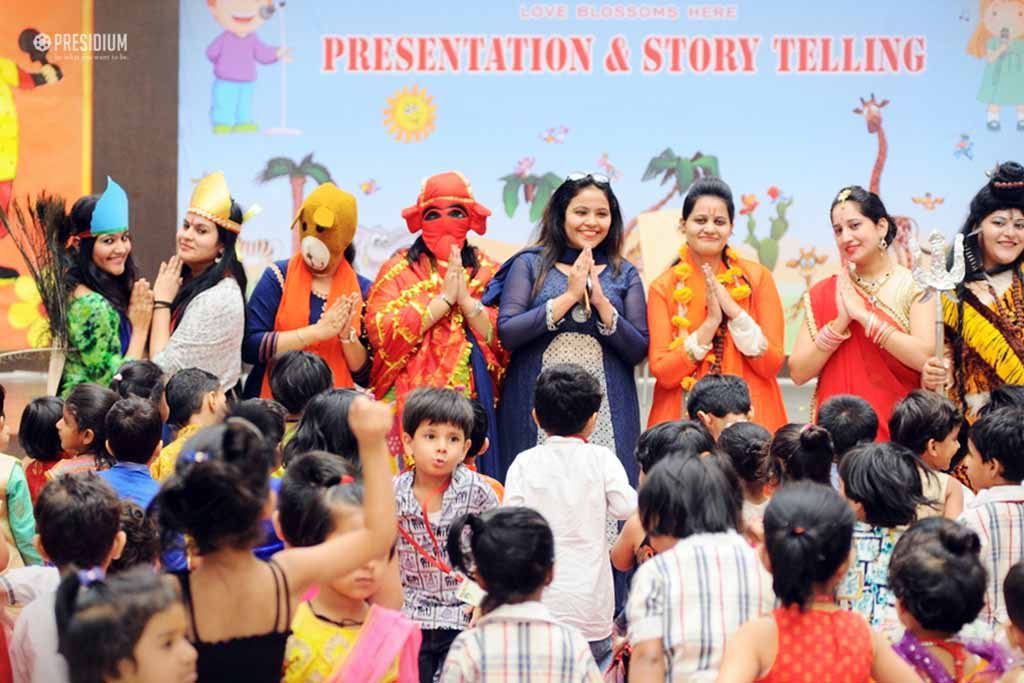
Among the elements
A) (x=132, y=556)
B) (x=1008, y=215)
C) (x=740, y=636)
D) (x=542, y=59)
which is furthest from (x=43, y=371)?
(x=740, y=636)

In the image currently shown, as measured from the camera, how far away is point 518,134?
6.76m

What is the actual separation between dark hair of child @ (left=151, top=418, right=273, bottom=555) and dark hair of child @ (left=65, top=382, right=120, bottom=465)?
166cm

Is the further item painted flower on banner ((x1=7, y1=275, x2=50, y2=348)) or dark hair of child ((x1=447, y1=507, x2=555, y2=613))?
painted flower on banner ((x1=7, y1=275, x2=50, y2=348))

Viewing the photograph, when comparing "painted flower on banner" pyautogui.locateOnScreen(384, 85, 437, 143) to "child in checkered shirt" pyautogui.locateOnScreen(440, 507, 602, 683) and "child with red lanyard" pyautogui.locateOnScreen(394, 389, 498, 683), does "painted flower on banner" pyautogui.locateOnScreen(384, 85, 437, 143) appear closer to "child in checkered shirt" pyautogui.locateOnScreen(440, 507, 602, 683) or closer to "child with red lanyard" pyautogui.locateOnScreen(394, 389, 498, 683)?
"child with red lanyard" pyautogui.locateOnScreen(394, 389, 498, 683)

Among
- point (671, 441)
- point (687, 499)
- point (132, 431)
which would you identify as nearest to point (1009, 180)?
point (671, 441)

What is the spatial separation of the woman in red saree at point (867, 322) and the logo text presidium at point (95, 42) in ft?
11.6

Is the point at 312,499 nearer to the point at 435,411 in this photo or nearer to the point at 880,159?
the point at 435,411

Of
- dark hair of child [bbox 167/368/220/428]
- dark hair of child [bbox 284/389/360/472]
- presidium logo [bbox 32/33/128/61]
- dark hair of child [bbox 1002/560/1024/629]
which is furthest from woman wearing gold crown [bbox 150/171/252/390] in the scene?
dark hair of child [bbox 1002/560/1024/629]

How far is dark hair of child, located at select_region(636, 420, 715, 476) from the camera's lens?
3.79 metres

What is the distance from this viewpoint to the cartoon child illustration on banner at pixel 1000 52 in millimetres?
6703

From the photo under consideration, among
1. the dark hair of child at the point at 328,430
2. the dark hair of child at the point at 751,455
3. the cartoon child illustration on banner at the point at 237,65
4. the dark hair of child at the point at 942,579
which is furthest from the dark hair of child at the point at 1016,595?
the cartoon child illustration on banner at the point at 237,65

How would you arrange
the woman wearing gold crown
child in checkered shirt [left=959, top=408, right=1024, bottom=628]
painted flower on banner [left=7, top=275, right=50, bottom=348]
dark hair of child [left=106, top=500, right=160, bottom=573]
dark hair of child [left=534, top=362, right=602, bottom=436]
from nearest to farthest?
dark hair of child [left=106, top=500, right=160, bottom=573] < child in checkered shirt [left=959, top=408, right=1024, bottom=628] < dark hair of child [left=534, top=362, right=602, bottom=436] < the woman wearing gold crown < painted flower on banner [left=7, top=275, right=50, bottom=348]

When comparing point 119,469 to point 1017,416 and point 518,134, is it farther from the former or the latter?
point 518,134

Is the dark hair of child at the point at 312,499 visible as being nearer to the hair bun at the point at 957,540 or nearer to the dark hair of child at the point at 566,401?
the dark hair of child at the point at 566,401
